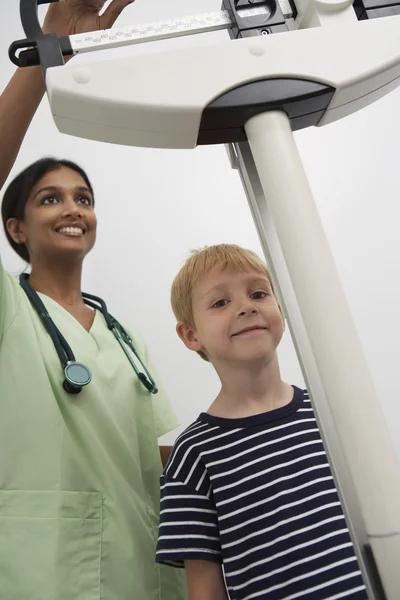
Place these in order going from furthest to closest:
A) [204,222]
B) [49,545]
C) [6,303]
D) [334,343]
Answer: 1. [204,222]
2. [6,303]
3. [49,545]
4. [334,343]

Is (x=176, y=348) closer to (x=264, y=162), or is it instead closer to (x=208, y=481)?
(x=208, y=481)

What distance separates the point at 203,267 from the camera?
675 mm

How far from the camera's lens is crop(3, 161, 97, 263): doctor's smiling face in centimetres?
78

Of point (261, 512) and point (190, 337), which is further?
point (190, 337)

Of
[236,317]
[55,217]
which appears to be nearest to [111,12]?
[55,217]

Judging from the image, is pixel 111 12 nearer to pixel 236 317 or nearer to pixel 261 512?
pixel 236 317

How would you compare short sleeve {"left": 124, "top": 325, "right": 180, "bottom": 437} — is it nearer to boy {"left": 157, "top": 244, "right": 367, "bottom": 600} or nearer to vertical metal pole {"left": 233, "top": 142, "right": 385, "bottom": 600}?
boy {"left": 157, "top": 244, "right": 367, "bottom": 600}

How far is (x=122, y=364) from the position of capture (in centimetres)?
73

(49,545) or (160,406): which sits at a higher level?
(160,406)

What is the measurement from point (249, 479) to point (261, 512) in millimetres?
36

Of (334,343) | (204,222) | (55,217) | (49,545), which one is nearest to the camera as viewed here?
(334,343)

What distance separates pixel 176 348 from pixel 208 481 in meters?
0.37

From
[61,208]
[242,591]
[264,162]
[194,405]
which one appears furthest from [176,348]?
[264,162]

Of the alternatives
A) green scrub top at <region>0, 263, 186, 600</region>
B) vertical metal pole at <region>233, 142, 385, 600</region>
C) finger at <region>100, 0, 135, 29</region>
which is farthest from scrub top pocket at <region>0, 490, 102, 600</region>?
finger at <region>100, 0, 135, 29</region>
